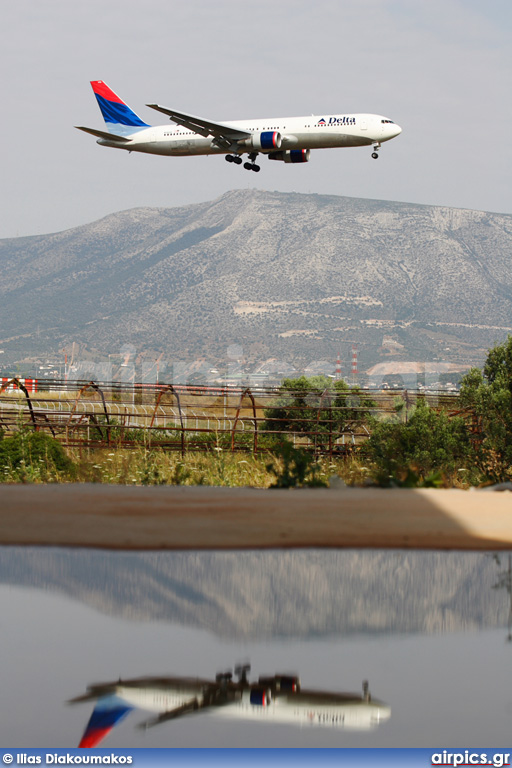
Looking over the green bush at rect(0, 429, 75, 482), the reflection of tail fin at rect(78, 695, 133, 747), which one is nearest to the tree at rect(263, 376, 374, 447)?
the green bush at rect(0, 429, 75, 482)

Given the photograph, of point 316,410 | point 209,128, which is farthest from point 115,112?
point 316,410

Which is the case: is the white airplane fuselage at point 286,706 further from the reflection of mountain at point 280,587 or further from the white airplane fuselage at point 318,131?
the white airplane fuselage at point 318,131

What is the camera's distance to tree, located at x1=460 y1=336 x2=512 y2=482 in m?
15.0

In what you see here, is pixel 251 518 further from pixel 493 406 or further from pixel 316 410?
pixel 316 410

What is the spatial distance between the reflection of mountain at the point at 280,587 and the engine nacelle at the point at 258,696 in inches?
25.6

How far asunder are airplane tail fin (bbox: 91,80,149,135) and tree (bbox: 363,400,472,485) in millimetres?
29727

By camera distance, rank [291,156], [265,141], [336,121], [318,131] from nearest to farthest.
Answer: [265,141], [318,131], [336,121], [291,156]

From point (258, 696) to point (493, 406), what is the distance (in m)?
12.5

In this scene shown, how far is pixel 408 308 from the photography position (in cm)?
17325

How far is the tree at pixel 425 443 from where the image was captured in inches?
632

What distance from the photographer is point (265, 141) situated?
113 ft

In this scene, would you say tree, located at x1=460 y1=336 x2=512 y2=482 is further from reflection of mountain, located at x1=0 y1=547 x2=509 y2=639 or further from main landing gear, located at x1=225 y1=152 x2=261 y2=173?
main landing gear, located at x1=225 y1=152 x2=261 y2=173

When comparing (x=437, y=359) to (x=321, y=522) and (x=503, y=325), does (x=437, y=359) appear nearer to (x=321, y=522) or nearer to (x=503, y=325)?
(x=503, y=325)

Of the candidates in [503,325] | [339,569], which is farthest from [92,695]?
[503,325]
